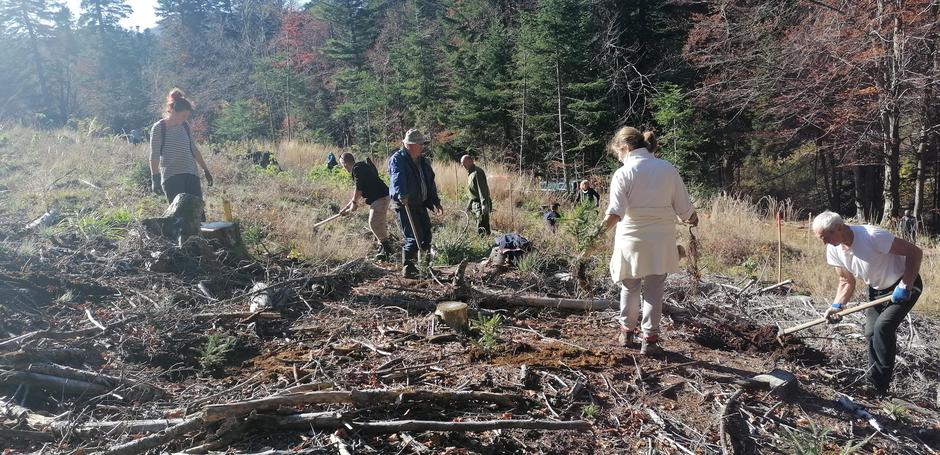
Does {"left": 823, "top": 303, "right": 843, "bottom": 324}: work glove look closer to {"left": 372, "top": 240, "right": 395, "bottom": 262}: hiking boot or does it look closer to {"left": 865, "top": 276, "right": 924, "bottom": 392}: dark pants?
{"left": 865, "top": 276, "right": 924, "bottom": 392}: dark pants

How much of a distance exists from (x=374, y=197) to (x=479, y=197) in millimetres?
2818

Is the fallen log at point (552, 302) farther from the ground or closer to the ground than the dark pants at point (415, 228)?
closer to the ground

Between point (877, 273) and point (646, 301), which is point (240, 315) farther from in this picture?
point (877, 273)

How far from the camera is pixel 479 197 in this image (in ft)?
30.5

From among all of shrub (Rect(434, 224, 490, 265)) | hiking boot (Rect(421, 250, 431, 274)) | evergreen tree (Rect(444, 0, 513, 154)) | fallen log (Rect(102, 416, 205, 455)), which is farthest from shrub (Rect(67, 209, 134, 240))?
evergreen tree (Rect(444, 0, 513, 154))

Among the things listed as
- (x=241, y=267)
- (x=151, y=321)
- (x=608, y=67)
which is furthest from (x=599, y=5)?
(x=151, y=321)

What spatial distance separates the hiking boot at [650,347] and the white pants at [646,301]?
40 millimetres

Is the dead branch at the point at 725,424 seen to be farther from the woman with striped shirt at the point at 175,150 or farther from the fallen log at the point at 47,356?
the woman with striped shirt at the point at 175,150

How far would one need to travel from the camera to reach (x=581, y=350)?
13.0ft

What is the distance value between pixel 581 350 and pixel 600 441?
1023mm

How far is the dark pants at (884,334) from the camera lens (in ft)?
12.1

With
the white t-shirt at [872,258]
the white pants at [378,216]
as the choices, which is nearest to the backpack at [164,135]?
the white pants at [378,216]

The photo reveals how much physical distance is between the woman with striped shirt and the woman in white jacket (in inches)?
172

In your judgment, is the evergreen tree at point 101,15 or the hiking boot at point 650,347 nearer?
the hiking boot at point 650,347
